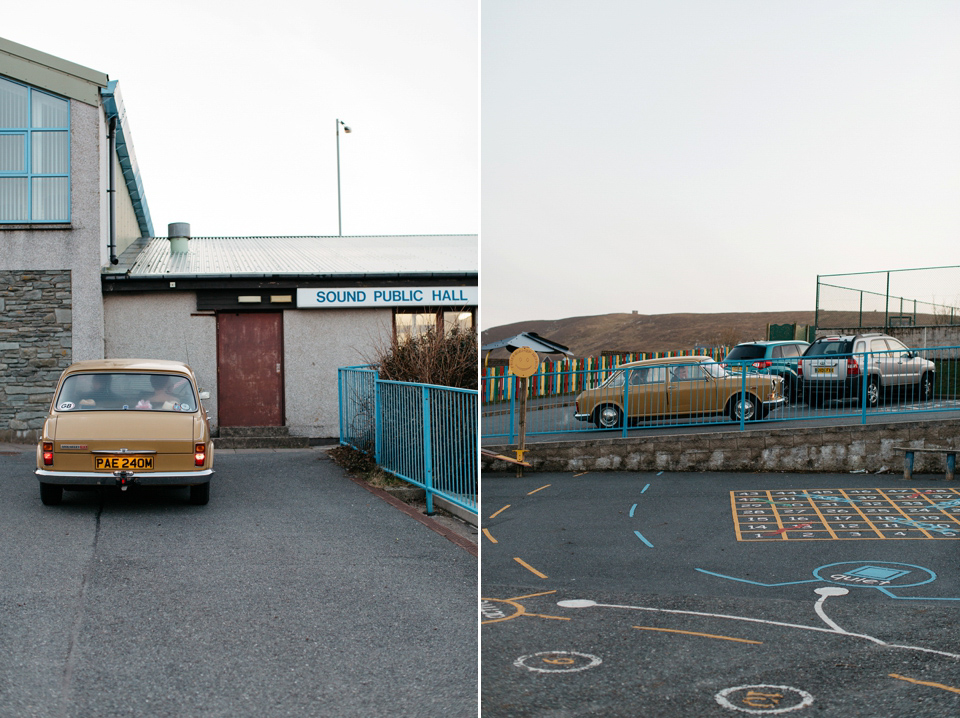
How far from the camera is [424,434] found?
23.6 feet

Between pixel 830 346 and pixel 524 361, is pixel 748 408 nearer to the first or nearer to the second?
pixel 830 346

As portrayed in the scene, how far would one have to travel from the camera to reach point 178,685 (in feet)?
11.1

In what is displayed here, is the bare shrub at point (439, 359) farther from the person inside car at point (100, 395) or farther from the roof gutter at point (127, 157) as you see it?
the roof gutter at point (127, 157)

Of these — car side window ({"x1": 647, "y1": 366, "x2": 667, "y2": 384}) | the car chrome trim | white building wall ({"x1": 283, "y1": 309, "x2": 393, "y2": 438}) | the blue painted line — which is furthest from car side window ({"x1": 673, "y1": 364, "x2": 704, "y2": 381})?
the car chrome trim

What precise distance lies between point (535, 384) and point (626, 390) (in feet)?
4.02

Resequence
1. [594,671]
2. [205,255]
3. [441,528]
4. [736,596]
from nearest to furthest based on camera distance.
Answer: [594,671]
[736,596]
[441,528]
[205,255]

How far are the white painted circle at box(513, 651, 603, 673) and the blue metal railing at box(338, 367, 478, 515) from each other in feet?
7.37

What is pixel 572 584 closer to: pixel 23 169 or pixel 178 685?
pixel 178 685

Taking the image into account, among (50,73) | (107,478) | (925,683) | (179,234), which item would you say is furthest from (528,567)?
(179,234)

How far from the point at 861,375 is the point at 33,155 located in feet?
41.2

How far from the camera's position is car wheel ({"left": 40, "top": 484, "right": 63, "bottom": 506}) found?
7.07 metres

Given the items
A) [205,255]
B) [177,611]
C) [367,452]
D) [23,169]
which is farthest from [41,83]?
[177,611]

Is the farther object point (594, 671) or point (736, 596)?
point (736, 596)

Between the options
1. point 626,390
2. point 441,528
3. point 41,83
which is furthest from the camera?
point 41,83
